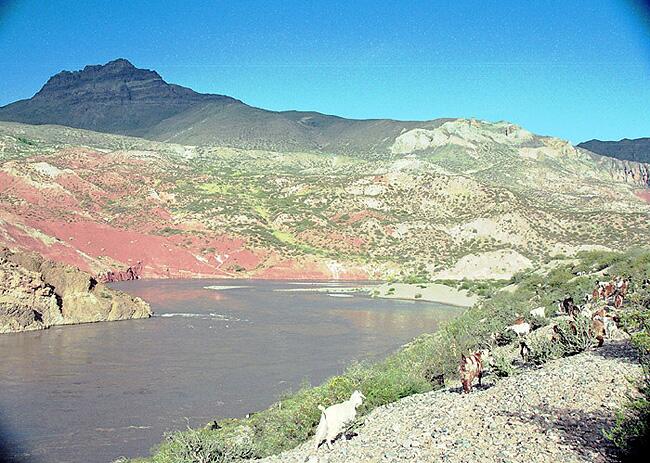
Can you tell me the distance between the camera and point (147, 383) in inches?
864

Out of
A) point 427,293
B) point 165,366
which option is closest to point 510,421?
Result: point 165,366

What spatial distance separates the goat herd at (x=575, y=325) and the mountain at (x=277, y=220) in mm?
45141

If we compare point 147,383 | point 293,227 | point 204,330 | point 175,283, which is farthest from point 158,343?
point 293,227

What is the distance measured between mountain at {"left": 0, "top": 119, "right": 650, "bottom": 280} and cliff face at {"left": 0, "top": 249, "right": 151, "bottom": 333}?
26665mm

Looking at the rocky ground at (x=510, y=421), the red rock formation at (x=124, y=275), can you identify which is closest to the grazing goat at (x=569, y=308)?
the rocky ground at (x=510, y=421)

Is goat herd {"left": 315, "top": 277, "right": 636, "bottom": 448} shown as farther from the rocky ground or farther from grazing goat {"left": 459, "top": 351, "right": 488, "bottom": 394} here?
the rocky ground

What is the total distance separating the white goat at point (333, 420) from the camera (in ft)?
31.6

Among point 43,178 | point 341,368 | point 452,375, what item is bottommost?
point 341,368

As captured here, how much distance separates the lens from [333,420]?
9867 millimetres

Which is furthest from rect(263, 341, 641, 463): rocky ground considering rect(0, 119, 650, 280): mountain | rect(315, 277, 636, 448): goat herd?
rect(0, 119, 650, 280): mountain

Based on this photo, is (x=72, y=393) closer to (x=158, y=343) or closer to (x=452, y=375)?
(x=158, y=343)

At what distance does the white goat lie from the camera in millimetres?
9625

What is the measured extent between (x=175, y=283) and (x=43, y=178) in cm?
3263

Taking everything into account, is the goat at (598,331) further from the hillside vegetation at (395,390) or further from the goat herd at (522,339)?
the hillside vegetation at (395,390)
